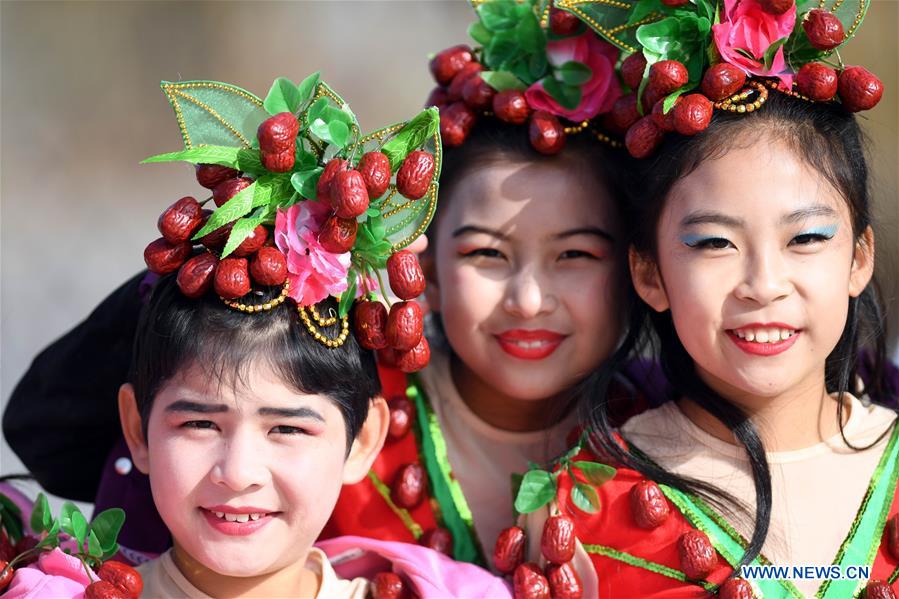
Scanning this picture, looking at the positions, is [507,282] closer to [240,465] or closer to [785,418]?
[785,418]

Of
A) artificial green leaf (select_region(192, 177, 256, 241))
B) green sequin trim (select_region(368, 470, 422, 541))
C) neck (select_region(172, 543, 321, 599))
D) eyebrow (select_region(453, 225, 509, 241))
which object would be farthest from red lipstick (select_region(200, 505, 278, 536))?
eyebrow (select_region(453, 225, 509, 241))

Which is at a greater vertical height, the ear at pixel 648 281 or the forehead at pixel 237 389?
the ear at pixel 648 281

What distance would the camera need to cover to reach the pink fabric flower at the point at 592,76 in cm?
264

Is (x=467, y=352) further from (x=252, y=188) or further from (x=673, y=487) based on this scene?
(x=252, y=188)

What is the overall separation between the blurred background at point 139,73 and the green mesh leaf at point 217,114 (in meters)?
4.79

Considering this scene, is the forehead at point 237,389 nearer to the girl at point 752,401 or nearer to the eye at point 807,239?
the girl at point 752,401

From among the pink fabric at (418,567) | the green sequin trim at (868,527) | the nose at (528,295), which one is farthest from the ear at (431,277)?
the green sequin trim at (868,527)

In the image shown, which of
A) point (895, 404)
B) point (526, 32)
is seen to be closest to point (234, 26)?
point (526, 32)

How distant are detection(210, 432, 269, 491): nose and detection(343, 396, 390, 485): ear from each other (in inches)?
12.8

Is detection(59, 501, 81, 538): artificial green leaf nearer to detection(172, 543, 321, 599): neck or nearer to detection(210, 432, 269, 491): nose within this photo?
detection(172, 543, 321, 599): neck

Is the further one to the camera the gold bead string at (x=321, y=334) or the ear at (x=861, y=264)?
the ear at (x=861, y=264)

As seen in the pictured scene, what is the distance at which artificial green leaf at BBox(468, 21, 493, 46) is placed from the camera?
9.22 feet

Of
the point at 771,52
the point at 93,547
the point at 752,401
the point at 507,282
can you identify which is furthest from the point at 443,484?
the point at 771,52

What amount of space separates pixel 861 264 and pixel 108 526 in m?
1.66
